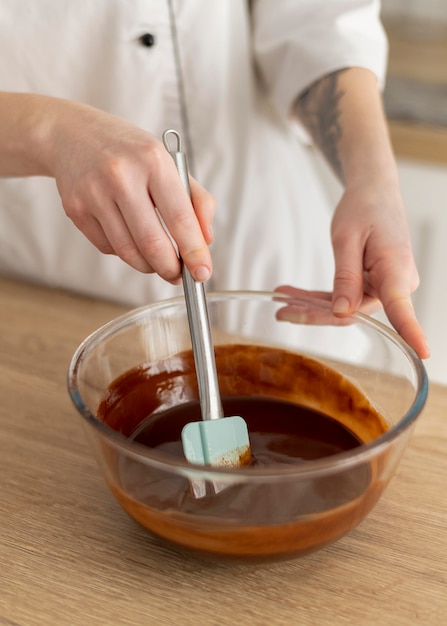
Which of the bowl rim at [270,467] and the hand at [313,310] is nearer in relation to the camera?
the bowl rim at [270,467]

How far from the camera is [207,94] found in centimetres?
113

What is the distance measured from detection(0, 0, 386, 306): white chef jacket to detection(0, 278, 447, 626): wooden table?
0.47m

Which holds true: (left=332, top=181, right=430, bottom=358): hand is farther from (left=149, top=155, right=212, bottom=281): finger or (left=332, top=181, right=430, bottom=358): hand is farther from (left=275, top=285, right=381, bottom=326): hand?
(left=149, top=155, right=212, bottom=281): finger

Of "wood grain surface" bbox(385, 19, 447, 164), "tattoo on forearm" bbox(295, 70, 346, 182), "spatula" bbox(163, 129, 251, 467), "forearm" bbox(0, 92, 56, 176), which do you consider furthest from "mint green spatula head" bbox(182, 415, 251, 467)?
"wood grain surface" bbox(385, 19, 447, 164)

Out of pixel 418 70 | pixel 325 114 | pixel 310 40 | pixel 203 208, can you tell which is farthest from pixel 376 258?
pixel 418 70

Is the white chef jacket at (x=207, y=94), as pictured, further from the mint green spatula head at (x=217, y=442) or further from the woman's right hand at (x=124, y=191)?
the mint green spatula head at (x=217, y=442)

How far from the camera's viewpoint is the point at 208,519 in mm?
530

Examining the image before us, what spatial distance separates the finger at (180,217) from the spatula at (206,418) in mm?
15

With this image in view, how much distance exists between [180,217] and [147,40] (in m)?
0.52

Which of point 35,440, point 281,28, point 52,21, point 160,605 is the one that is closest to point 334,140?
point 281,28

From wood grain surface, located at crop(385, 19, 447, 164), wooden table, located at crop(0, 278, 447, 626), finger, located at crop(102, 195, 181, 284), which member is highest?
finger, located at crop(102, 195, 181, 284)

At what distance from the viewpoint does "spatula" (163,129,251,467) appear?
608mm

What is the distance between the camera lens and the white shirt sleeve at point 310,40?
108 cm

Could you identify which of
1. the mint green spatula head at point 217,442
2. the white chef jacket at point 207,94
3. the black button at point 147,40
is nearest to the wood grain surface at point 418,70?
the white chef jacket at point 207,94
